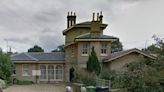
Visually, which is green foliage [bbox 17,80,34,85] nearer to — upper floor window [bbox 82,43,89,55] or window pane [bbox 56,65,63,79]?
window pane [bbox 56,65,63,79]

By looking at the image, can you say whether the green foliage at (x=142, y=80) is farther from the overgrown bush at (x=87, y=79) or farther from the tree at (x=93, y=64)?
the tree at (x=93, y=64)

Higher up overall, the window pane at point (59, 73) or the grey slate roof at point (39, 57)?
the grey slate roof at point (39, 57)

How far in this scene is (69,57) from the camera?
51.1 m

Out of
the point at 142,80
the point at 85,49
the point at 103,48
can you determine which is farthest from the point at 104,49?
the point at 142,80

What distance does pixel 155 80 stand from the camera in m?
19.8

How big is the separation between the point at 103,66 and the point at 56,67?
11.0 meters

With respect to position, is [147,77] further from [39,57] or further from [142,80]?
[39,57]

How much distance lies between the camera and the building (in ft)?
147

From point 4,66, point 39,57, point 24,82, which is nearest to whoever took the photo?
point 4,66

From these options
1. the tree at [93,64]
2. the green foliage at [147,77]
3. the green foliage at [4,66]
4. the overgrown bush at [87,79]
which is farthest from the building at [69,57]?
the green foliage at [147,77]


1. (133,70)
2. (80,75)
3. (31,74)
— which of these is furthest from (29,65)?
(133,70)

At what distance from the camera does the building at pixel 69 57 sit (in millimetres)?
44812

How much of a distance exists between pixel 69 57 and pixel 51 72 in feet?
15.0

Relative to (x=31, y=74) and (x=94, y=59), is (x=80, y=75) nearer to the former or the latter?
(x=94, y=59)
